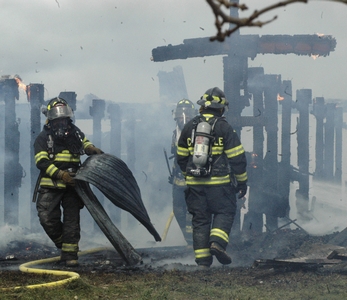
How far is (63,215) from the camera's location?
23.3 ft

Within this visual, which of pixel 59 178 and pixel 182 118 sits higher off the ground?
pixel 182 118

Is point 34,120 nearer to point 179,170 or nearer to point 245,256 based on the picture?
point 179,170

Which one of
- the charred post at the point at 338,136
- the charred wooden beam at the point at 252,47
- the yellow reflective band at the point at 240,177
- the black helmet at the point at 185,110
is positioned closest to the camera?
the yellow reflective band at the point at 240,177

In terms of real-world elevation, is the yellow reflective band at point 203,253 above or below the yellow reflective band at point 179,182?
below

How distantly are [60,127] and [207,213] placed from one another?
2.01m

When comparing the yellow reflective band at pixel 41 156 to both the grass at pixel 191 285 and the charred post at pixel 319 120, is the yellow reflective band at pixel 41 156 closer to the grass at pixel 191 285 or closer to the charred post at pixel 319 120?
the grass at pixel 191 285

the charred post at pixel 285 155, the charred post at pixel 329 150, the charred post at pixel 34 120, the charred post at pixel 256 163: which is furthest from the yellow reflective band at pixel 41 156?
the charred post at pixel 329 150

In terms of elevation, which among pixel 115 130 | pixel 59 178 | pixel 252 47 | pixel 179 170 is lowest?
pixel 179 170

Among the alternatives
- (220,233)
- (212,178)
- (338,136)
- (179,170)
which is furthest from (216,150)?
(338,136)

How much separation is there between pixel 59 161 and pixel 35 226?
5.65 metres

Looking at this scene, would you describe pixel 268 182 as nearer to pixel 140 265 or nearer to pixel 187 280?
pixel 140 265

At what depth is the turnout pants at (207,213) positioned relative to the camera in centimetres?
716

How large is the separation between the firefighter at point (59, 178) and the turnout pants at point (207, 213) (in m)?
1.34

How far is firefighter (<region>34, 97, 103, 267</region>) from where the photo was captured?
7.04 m
